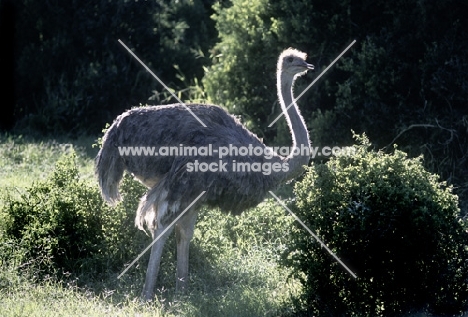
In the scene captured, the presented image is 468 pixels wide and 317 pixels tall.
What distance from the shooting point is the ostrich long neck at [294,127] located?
619cm

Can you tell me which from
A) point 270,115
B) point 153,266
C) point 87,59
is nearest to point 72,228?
point 153,266

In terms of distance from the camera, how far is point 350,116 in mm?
9000

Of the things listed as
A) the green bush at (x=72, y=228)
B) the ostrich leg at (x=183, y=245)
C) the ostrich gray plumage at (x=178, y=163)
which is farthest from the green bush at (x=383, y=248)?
the green bush at (x=72, y=228)

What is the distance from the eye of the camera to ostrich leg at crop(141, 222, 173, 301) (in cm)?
597

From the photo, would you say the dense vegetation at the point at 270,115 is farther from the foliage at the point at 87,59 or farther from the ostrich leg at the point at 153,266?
the ostrich leg at the point at 153,266

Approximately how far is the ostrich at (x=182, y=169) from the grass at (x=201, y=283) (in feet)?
0.84

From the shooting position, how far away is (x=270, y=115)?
9.70 m

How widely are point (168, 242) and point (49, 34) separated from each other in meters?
6.08

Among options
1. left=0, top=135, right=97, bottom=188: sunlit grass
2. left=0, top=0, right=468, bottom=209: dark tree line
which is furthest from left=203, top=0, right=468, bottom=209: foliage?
left=0, top=135, right=97, bottom=188: sunlit grass

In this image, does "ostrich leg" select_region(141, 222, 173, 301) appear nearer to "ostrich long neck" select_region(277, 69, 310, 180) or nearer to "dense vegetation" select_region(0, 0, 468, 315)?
"dense vegetation" select_region(0, 0, 468, 315)

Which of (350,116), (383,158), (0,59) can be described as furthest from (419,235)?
(0,59)

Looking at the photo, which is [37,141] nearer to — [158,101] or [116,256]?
[158,101]

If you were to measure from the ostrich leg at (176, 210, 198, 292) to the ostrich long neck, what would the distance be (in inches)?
30.8

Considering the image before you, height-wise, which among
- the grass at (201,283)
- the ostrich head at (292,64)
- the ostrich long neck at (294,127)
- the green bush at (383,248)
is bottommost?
the grass at (201,283)
